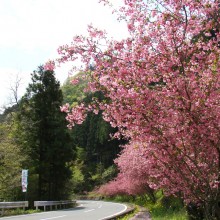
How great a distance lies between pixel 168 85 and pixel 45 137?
84.3 ft

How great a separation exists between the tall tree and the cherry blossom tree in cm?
2346

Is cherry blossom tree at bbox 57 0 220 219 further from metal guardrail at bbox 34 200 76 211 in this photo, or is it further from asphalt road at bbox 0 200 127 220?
metal guardrail at bbox 34 200 76 211

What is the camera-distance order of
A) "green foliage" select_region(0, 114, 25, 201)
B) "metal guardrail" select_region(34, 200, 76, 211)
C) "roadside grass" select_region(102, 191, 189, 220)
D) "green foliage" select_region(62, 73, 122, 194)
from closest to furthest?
"roadside grass" select_region(102, 191, 189, 220)
"green foliage" select_region(0, 114, 25, 201)
"metal guardrail" select_region(34, 200, 76, 211)
"green foliage" select_region(62, 73, 122, 194)

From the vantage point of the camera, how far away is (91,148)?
71.6 m

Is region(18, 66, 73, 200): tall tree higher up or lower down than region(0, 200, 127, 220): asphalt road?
higher up

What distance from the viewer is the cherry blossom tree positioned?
5.02 meters

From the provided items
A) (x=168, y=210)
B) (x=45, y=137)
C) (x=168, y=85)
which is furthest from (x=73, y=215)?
(x=168, y=85)

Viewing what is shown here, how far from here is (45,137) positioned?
97.8 feet

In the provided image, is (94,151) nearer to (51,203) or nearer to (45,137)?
(45,137)

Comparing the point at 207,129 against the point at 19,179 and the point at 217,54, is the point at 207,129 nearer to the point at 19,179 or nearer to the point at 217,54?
the point at 217,54

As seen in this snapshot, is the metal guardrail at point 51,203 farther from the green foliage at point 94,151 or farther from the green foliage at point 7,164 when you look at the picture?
the green foliage at point 94,151

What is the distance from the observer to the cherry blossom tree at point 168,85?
502 cm

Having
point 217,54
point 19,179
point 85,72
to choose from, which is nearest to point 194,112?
point 217,54

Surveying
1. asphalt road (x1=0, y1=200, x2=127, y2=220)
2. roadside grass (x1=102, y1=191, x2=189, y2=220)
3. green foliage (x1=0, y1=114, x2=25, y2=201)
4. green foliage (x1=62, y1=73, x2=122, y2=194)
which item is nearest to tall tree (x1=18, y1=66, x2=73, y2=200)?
green foliage (x1=0, y1=114, x2=25, y2=201)
